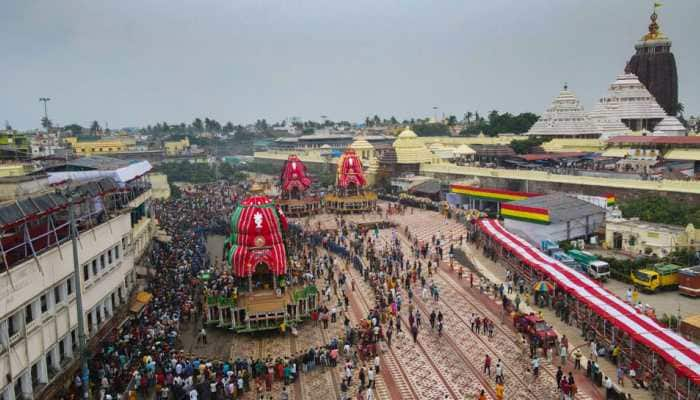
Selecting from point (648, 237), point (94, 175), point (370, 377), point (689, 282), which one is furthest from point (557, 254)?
point (94, 175)

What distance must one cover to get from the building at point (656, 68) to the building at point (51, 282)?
196 feet

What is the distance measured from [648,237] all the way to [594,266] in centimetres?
492

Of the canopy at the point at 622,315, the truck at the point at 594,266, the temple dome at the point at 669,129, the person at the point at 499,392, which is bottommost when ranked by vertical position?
the person at the point at 499,392

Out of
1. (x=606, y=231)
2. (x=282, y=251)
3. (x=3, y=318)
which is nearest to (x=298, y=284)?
(x=282, y=251)

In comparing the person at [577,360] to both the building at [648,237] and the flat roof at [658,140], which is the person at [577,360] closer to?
the building at [648,237]

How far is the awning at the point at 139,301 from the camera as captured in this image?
74.9 feet

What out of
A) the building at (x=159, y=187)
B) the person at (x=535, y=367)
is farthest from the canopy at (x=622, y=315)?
the building at (x=159, y=187)

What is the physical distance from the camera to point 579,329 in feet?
67.3

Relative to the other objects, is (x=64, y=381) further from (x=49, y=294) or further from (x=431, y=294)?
(x=431, y=294)

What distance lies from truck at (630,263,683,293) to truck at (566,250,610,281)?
1313mm

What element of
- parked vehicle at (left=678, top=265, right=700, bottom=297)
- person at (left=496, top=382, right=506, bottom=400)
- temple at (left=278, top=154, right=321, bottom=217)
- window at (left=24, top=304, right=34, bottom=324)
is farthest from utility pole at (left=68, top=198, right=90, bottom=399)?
temple at (left=278, top=154, right=321, bottom=217)

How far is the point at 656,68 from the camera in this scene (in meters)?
64.4

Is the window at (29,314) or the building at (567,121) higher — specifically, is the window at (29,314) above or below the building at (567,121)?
below

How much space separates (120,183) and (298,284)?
9.38 meters
